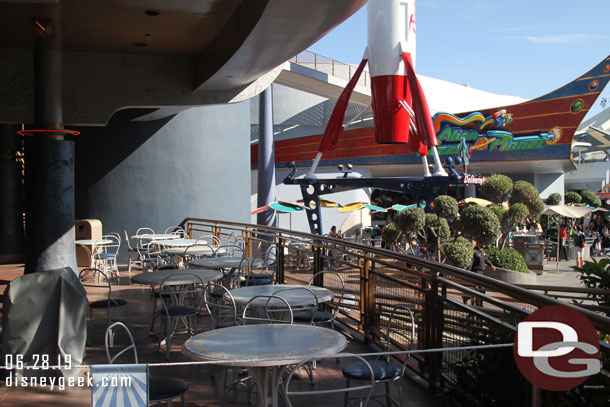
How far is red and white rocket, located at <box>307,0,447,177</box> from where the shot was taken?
728 inches

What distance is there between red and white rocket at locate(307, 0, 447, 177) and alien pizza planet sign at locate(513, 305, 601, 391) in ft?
54.1

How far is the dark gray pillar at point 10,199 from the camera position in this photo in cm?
1375

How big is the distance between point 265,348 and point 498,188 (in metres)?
18.7

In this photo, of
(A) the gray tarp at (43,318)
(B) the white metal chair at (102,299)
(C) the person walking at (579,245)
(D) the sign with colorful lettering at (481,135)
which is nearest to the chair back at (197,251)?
(B) the white metal chair at (102,299)

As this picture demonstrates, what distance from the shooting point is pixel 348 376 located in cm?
362

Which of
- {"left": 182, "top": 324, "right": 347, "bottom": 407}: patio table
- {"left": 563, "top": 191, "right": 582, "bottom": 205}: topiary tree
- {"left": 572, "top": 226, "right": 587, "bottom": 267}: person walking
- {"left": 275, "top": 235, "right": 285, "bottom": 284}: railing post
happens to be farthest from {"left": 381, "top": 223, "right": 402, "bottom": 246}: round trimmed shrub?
{"left": 563, "top": 191, "right": 582, "bottom": 205}: topiary tree

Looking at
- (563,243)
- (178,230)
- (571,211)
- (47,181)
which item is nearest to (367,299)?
(47,181)

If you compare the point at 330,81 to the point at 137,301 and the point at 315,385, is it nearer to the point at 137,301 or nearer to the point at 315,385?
the point at 137,301

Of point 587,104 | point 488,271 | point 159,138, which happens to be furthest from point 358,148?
point 159,138

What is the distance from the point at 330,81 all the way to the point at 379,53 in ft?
22.3

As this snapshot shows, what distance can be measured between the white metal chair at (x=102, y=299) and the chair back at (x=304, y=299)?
5.87 feet

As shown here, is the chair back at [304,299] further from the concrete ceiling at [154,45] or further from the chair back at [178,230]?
the chair back at [178,230]

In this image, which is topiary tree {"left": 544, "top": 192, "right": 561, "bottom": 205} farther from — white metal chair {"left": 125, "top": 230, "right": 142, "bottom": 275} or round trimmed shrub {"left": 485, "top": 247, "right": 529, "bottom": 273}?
white metal chair {"left": 125, "top": 230, "right": 142, "bottom": 275}

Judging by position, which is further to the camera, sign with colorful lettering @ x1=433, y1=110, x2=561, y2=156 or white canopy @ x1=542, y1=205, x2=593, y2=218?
sign with colorful lettering @ x1=433, y1=110, x2=561, y2=156
